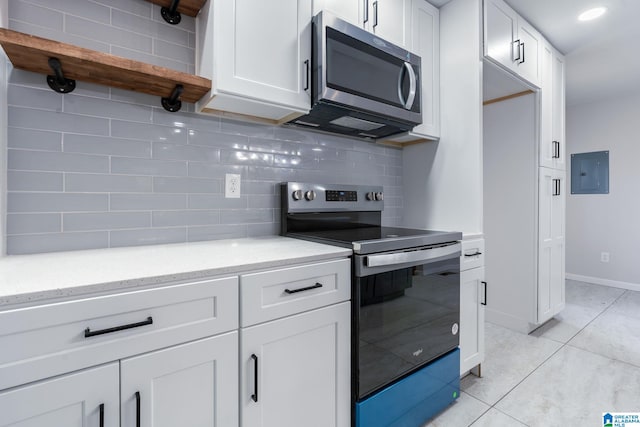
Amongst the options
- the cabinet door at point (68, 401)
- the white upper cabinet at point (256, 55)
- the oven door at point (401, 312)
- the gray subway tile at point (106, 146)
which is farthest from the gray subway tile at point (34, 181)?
the oven door at point (401, 312)

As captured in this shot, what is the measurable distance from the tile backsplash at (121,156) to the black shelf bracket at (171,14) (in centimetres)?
2

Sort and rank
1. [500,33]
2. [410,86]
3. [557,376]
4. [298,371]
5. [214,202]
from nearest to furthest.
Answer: [298,371]
[214,202]
[410,86]
[557,376]
[500,33]

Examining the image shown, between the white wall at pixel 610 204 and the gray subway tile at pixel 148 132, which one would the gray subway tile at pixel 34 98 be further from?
the white wall at pixel 610 204

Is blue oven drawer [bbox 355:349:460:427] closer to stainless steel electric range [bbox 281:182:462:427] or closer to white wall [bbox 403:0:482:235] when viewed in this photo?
stainless steel electric range [bbox 281:182:462:427]

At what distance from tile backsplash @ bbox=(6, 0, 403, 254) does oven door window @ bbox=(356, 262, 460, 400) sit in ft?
2.33

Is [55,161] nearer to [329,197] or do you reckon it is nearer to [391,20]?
[329,197]

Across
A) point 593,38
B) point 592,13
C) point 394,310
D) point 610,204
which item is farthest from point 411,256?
point 610,204

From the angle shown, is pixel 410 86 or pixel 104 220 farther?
pixel 410 86

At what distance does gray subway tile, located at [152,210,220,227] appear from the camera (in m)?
1.36

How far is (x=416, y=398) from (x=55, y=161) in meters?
1.83

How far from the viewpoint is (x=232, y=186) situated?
1.55m

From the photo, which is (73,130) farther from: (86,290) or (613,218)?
(613,218)

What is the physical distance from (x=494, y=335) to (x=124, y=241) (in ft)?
8.97

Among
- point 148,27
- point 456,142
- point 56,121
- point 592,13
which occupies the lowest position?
point 56,121
